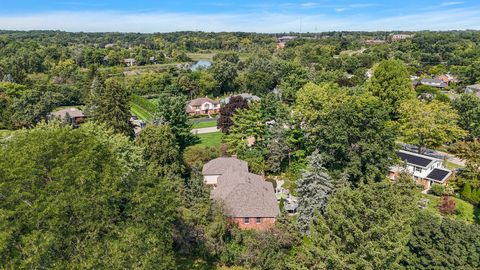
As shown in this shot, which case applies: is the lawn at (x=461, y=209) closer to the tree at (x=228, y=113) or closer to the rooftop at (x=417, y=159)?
the rooftop at (x=417, y=159)

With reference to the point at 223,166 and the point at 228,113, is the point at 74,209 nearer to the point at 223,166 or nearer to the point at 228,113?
the point at 223,166

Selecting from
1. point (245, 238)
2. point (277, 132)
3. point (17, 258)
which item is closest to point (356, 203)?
point (245, 238)

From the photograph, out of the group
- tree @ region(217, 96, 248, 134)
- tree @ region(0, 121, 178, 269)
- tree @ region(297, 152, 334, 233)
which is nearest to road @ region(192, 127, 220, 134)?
tree @ region(217, 96, 248, 134)

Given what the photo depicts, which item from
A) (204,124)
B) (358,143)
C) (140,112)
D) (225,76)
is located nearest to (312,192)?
(358,143)

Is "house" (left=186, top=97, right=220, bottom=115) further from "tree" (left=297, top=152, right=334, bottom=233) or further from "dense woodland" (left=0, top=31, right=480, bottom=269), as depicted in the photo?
"tree" (left=297, top=152, right=334, bottom=233)

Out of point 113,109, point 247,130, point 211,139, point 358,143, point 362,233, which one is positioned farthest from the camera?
point 211,139

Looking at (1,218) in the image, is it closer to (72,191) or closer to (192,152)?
(72,191)

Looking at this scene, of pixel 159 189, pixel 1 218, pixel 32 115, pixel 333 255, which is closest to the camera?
pixel 1 218
